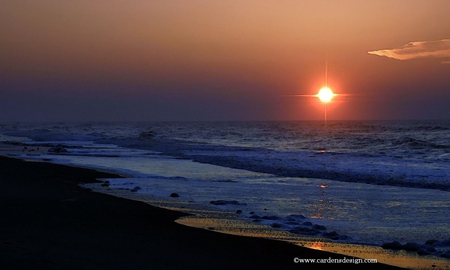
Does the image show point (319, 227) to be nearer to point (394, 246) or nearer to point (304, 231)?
point (304, 231)

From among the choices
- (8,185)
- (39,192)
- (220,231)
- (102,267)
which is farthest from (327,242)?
(8,185)

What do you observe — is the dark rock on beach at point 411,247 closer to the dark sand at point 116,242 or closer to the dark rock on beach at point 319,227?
the dark sand at point 116,242

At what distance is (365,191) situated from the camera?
50.6 ft

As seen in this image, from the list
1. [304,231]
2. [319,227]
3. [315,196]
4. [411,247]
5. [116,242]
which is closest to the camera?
[116,242]

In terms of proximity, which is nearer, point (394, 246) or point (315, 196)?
point (394, 246)

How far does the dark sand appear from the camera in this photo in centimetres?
655

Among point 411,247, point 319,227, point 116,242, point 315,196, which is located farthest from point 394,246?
point 315,196

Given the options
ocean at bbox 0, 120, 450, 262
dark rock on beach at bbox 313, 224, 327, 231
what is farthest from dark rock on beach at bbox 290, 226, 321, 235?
dark rock on beach at bbox 313, 224, 327, 231

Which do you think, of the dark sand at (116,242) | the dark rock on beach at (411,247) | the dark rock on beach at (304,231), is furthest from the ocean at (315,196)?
the dark sand at (116,242)

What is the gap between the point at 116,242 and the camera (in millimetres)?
7898

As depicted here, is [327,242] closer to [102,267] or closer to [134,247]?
[134,247]

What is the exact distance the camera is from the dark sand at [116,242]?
6.55m

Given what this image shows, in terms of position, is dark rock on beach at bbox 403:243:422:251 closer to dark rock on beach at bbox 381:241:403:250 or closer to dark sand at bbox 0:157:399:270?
dark rock on beach at bbox 381:241:403:250

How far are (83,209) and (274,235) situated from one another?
4.61 meters
